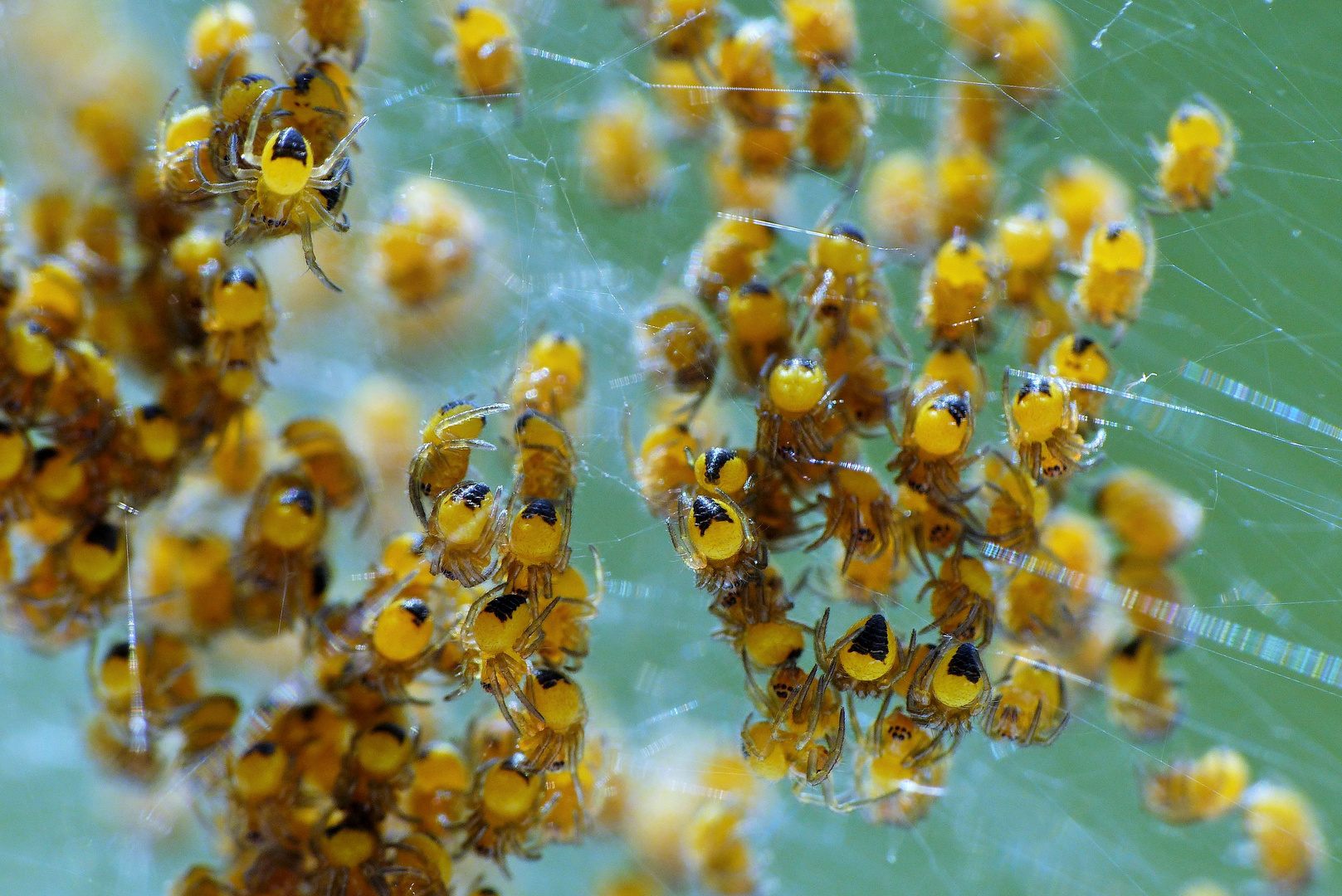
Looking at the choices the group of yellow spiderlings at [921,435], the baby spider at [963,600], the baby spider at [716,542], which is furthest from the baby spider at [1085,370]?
the baby spider at [716,542]

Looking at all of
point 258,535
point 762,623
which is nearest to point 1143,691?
point 762,623

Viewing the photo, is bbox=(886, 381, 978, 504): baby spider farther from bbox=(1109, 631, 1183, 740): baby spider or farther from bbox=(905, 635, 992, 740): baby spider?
bbox=(1109, 631, 1183, 740): baby spider

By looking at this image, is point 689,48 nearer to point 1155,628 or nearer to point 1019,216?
point 1019,216

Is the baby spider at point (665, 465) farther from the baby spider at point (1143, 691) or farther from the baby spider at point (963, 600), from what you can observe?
the baby spider at point (1143, 691)

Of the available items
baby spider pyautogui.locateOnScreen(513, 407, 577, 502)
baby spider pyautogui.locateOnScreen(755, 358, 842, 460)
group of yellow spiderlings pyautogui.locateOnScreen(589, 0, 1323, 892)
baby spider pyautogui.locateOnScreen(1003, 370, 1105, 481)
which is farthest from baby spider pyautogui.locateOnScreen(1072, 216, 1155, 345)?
baby spider pyautogui.locateOnScreen(513, 407, 577, 502)

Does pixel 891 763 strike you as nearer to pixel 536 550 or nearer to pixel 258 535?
pixel 536 550

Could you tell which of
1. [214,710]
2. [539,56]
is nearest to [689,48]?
[539,56]

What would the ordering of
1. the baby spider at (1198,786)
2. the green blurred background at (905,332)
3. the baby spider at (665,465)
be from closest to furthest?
1. the baby spider at (665,465)
2. the green blurred background at (905,332)
3. the baby spider at (1198,786)
